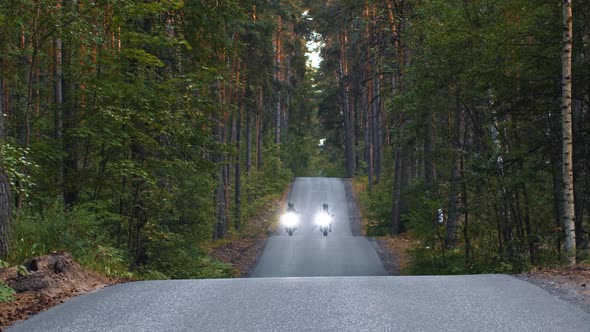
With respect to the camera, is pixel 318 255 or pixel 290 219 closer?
pixel 318 255

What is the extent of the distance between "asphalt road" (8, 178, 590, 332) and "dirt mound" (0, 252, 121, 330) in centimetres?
34

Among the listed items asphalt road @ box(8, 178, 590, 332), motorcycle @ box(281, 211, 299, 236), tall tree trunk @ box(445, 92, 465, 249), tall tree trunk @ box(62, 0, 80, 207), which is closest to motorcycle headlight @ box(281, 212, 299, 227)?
motorcycle @ box(281, 211, 299, 236)

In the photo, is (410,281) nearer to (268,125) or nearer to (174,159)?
(174,159)

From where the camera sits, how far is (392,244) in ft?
89.7

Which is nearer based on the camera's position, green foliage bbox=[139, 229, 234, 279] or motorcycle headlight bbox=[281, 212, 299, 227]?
green foliage bbox=[139, 229, 234, 279]

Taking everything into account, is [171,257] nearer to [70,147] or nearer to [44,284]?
[70,147]

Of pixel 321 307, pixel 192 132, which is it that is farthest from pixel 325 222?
pixel 321 307

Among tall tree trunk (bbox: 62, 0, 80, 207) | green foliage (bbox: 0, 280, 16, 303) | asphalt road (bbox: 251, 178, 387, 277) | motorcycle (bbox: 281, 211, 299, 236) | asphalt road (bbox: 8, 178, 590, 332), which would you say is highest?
tall tree trunk (bbox: 62, 0, 80, 207)

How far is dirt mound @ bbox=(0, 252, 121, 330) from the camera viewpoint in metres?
7.74

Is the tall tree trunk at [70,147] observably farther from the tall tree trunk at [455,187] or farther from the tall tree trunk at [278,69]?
the tall tree trunk at [278,69]

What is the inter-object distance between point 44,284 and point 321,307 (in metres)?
4.25

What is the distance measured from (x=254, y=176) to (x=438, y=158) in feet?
93.2

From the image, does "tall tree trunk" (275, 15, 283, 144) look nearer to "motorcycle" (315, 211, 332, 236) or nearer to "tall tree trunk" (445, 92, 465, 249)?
"motorcycle" (315, 211, 332, 236)

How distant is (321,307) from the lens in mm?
7531
